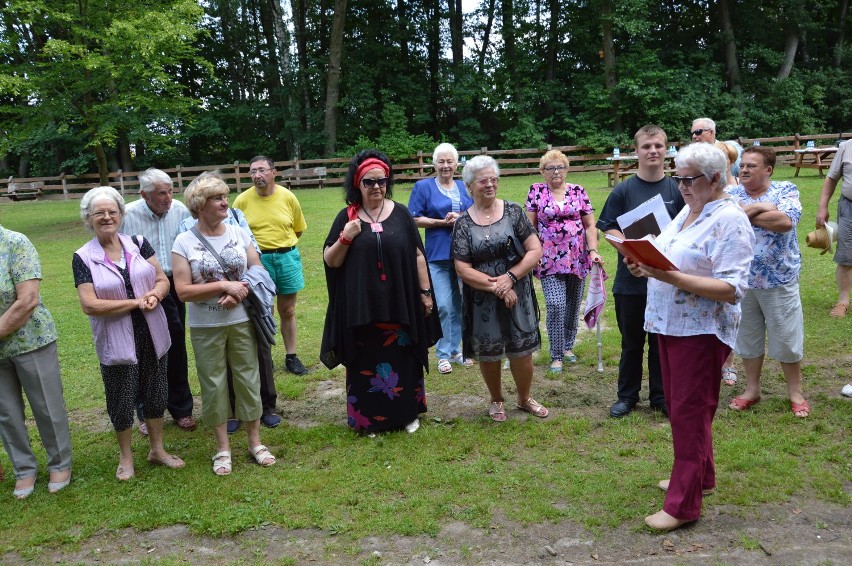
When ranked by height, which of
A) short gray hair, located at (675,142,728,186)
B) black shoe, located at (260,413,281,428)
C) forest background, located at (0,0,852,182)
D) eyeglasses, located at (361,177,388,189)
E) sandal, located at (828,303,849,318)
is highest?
forest background, located at (0,0,852,182)

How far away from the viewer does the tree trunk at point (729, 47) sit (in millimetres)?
26719

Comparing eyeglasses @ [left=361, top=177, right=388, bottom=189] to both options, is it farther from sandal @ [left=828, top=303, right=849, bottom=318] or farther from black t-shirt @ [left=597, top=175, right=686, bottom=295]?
sandal @ [left=828, top=303, right=849, bottom=318]

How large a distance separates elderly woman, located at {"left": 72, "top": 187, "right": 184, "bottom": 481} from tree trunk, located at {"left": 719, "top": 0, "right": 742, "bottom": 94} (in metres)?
27.2

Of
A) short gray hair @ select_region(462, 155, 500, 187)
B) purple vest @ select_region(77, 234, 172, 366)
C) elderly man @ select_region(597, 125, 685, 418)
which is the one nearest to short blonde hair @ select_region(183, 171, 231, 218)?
purple vest @ select_region(77, 234, 172, 366)

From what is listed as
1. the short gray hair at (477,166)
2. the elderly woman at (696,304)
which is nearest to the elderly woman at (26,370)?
the short gray hair at (477,166)

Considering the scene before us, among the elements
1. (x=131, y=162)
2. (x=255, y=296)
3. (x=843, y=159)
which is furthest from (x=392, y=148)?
(x=255, y=296)

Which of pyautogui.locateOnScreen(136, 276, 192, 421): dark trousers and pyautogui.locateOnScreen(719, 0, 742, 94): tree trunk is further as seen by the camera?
pyautogui.locateOnScreen(719, 0, 742, 94): tree trunk

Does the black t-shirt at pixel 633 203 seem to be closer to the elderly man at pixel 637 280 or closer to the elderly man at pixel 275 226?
the elderly man at pixel 637 280

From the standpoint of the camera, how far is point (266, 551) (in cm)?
338

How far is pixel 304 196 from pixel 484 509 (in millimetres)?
17028

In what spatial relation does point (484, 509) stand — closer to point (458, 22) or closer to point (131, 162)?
point (131, 162)

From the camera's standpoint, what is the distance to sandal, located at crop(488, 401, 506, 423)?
484 cm

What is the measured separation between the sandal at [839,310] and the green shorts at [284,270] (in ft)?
16.9

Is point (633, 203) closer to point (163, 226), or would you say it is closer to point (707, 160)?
point (707, 160)
